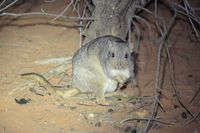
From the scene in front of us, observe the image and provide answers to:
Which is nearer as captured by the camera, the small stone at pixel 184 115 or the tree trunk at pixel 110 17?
the small stone at pixel 184 115

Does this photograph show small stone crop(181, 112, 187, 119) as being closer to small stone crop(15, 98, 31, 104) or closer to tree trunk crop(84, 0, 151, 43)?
tree trunk crop(84, 0, 151, 43)

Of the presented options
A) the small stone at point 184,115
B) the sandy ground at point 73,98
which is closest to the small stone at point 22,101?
the sandy ground at point 73,98

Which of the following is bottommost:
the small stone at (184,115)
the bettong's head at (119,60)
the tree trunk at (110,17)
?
the small stone at (184,115)

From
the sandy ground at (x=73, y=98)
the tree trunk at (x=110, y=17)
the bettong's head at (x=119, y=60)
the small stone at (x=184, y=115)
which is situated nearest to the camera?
the sandy ground at (x=73, y=98)

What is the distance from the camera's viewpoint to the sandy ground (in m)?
4.51

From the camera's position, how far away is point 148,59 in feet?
20.9

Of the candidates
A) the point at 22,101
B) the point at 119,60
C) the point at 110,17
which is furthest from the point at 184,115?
the point at 22,101

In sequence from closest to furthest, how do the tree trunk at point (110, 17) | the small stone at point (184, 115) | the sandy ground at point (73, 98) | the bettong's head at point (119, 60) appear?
the sandy ground at point (73, 98) → the bettong's head at point (119, 60) → the small stone at point (184, 115) → the tree trunk at point (110, 17)

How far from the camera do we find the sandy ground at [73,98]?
178 inches

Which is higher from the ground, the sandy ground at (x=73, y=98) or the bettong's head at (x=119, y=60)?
the bettong's head at (x=119, y=60)

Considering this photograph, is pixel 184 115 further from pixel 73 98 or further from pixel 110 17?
pixel 110 17

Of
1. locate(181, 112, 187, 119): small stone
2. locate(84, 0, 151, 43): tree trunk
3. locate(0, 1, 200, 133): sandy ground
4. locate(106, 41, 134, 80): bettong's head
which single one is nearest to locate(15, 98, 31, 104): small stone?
locate(0, 1, 200, 133): sandy ground

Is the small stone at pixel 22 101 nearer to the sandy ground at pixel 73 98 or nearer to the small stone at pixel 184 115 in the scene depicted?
the sandy ground at pixel 73 98

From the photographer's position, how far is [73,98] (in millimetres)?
5148
